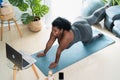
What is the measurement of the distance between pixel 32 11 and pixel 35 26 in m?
0.26

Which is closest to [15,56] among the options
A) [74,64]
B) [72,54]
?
[74,64]

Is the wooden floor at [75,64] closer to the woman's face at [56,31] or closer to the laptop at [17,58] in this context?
the laptop at [17,58]

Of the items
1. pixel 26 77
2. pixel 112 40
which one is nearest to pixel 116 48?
pixel 112 40

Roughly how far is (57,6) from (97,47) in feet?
3.69

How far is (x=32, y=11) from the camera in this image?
307 centimetres

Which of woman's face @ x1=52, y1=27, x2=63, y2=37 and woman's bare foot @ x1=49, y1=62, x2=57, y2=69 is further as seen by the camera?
woman's bare foot @ x1=49, y1=62, x2=57, y2=69

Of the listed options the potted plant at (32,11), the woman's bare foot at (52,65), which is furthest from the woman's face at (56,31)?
the potted plant at (32,11)

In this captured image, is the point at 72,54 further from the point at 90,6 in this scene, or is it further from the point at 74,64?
the point at 90,6

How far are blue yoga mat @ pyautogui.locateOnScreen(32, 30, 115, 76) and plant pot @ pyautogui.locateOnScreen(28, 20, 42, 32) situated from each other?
1.84 ft

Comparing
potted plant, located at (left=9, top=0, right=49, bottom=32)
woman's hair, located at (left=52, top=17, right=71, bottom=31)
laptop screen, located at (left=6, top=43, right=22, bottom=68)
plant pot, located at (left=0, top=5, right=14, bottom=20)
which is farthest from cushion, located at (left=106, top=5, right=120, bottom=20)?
laptop screen, located at (left=6, top=43, right=22, bottom=68)

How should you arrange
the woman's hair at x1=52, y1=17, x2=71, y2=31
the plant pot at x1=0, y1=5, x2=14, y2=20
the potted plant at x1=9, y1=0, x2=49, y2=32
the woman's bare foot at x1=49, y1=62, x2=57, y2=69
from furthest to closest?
1. the potted plant at x1=9, y1=0, x2=49, y2=32
2. the plant pot at x1=0, y1=5, x2=14, y2=20
3. the woman's bare foot at x1=49, y1=62, x2=57, y2=69
4. the woman's hair at x1=52, y1=17, x2=71, y2=31

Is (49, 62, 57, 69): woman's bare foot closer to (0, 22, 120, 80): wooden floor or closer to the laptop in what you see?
(0, 22, 120, 80): wooden floor

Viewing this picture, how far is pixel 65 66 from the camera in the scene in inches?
95.7

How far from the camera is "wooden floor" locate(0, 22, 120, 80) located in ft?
7.50
